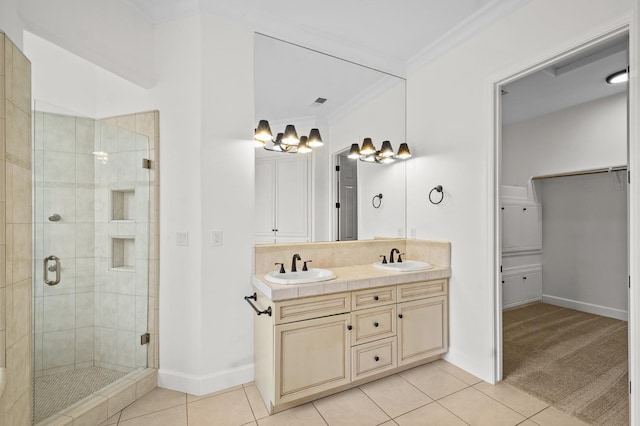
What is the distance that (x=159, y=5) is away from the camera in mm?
2162

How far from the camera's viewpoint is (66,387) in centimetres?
196

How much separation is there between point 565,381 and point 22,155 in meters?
3.80

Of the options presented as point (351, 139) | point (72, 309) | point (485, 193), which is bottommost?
point (72, 309)

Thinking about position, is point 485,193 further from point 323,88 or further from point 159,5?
point 159,5

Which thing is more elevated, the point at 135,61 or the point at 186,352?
the point at 135,61

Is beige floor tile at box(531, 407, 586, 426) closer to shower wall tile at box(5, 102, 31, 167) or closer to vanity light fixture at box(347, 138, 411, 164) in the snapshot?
vanity light fixture at box(347, 138, 411, 164)

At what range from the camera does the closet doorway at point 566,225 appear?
2.60 m

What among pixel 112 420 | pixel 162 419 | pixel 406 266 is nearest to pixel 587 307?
pixel 406 266

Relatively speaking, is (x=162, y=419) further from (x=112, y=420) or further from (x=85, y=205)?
(x=85, y=205)

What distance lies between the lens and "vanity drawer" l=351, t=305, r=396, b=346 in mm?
2090

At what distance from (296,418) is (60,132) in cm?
252

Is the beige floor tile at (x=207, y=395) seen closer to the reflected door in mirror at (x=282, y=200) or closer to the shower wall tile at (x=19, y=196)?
the reflected door in mirror at (x=282, y=200)

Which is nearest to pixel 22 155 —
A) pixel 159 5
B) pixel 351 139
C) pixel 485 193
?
pixel 159 5

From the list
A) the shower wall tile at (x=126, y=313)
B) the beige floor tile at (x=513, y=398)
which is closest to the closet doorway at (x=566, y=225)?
the beige floor tile at (x=513, y=398)
